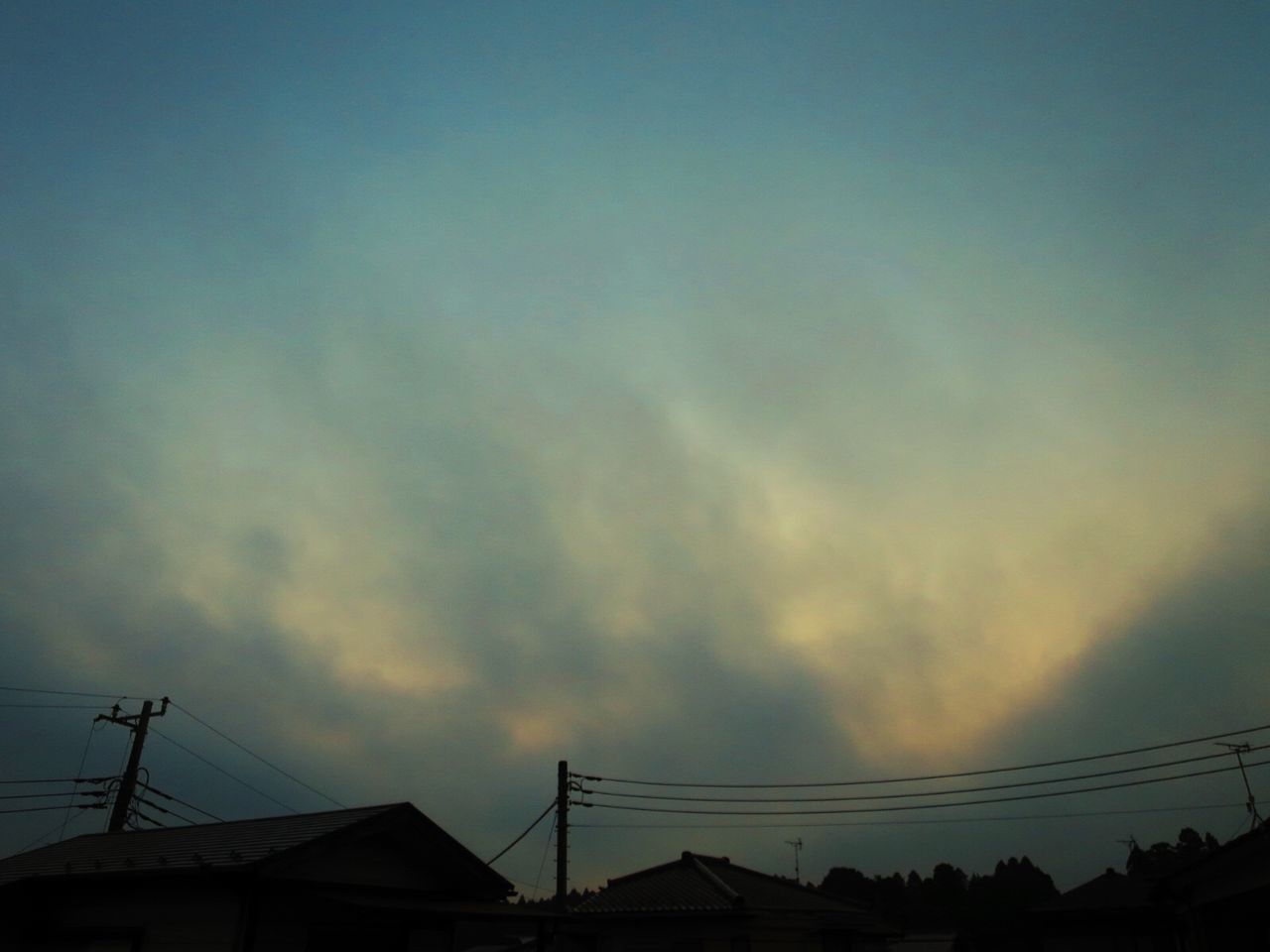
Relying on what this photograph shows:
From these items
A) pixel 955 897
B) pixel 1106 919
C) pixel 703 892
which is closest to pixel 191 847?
pixel 703 892

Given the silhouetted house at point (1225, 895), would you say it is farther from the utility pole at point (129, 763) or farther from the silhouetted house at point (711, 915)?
the utility pole at point (129, 763)

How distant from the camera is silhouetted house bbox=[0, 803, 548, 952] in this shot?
570 inches

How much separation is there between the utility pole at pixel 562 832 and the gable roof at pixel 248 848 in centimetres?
494

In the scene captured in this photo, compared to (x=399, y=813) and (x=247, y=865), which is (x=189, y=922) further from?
(x=399, y=813)

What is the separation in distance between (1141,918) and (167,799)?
41.3 m

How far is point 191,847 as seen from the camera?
16844 mm

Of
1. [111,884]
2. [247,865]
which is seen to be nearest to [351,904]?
[247,865]

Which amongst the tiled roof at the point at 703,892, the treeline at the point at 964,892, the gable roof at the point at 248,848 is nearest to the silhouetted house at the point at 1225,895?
the tiled roof at the point at 703,892

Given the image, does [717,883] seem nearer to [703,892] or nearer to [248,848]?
[703,892]

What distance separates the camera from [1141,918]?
36.6 m

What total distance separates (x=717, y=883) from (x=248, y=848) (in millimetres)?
18997

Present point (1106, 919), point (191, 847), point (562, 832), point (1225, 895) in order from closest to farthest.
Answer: point (191, 847), point (1225, 895), point (562, 832), point (1106, 919)

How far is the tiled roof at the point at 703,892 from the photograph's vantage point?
2767cm

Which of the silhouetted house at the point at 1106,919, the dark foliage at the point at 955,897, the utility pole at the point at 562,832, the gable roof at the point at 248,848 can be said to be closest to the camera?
the gable roof at the point at 248,848
